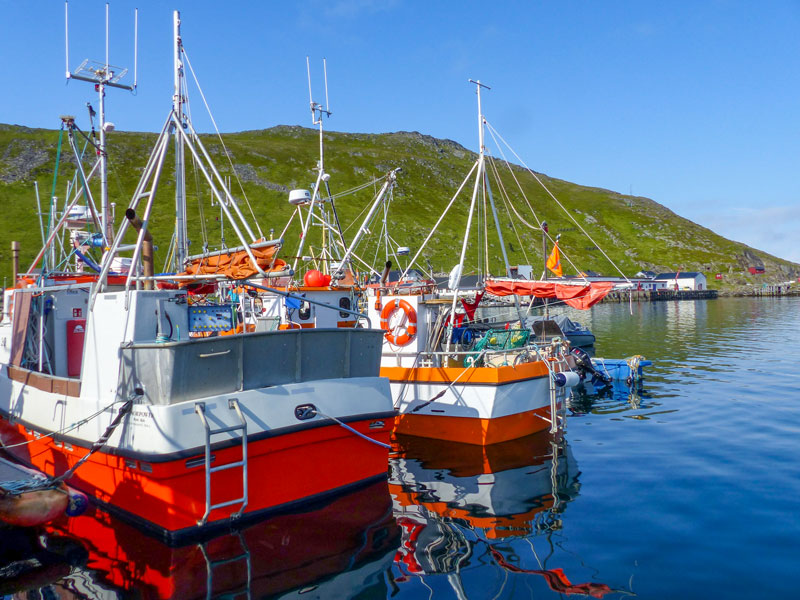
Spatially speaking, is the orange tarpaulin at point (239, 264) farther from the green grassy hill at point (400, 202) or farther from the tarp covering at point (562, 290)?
the green grassy hill at point (400, 202)

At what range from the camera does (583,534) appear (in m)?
9.71

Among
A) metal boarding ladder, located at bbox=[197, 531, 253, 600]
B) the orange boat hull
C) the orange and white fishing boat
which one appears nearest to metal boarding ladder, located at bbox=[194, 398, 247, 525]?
metal boarding ladder, located at bbox=[197, 531, 253, 600]

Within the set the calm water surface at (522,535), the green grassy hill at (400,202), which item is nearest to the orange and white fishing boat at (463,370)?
the calm water surface at (522,535)

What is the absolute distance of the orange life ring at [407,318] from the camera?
58.2 ft

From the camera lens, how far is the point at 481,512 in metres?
11.1

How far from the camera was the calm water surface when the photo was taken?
8.10 metres

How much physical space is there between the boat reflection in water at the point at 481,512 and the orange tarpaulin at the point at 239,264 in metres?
5.29

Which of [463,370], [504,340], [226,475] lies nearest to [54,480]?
[226,475]

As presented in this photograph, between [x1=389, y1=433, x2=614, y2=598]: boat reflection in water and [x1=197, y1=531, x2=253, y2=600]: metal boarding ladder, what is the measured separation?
2.12m

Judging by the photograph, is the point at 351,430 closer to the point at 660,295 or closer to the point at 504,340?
the point at 504,340

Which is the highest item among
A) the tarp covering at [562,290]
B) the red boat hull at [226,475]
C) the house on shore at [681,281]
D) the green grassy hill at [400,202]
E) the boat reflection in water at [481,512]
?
the green grassy hill at [400,202]

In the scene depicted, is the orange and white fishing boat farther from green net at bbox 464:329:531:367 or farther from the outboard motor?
the outboard motor

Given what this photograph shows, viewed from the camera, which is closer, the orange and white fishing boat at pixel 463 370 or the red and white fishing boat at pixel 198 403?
the red and white fishing boat at pixel 198 403

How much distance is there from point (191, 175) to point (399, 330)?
313ft
